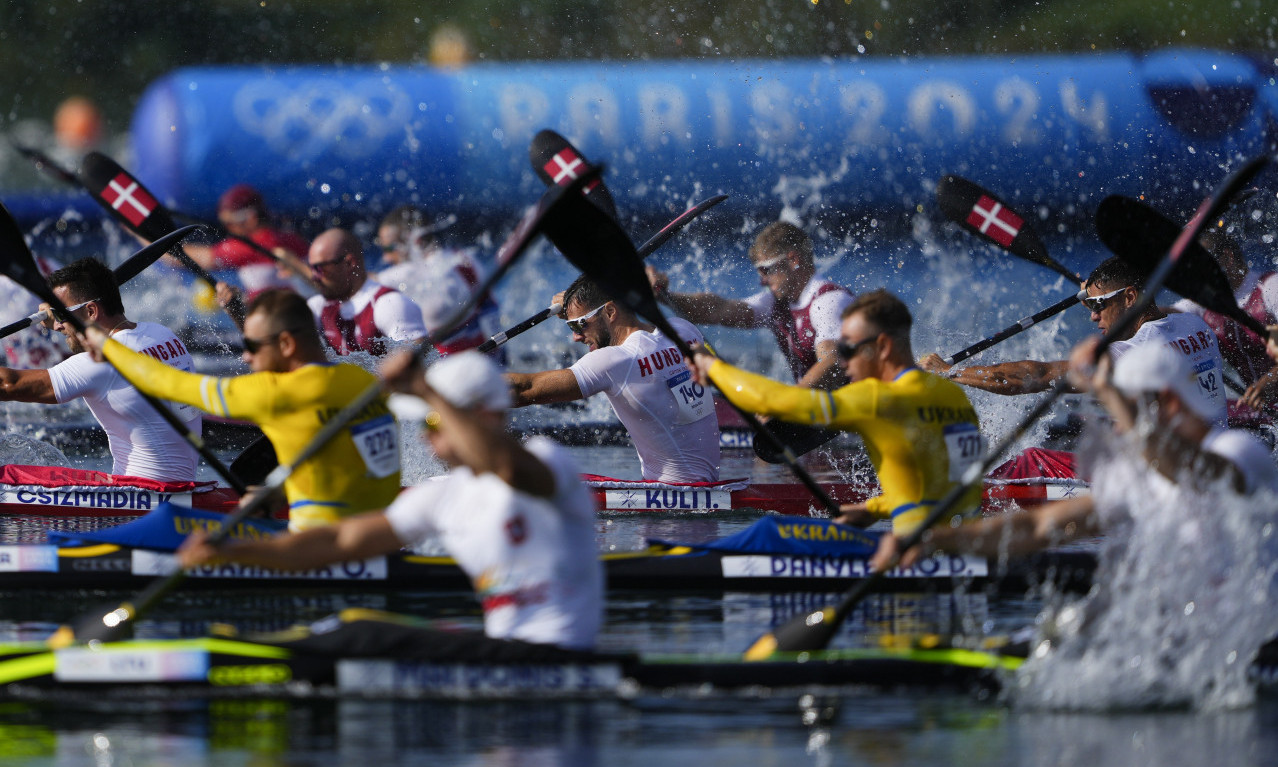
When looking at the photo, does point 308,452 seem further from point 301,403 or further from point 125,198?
point 125,198

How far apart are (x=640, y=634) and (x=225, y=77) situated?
13.5m

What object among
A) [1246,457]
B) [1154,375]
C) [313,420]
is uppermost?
[313,420]

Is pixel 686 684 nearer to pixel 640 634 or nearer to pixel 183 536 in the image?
pixel 640 634

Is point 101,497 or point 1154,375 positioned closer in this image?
point 1154,375

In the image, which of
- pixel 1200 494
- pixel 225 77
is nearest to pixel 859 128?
pixel 225 77

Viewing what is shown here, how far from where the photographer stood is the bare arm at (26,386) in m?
9.88

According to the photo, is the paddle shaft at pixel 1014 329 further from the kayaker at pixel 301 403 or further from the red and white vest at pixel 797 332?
the kayaker at pixel 301 403

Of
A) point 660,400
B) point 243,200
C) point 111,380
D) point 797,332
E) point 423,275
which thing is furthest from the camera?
point 243,200

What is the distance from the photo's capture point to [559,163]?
38.1 ft

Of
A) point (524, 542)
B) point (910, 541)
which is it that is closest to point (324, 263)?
point (910, 541)

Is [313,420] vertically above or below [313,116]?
below

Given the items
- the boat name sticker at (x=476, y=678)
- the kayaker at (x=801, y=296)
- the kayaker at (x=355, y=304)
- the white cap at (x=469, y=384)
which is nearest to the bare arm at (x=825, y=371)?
the kayaker at (x=801, y=296)

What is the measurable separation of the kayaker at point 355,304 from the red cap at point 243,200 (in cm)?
346

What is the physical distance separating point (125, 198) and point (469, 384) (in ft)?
23.6
